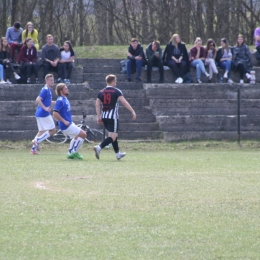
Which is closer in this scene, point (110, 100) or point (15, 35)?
point (110, 100)

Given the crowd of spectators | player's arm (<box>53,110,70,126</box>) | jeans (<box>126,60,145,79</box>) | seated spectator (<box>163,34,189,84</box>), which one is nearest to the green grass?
jeans (<box>126,60,145,79</box>)

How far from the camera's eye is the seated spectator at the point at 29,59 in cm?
2297

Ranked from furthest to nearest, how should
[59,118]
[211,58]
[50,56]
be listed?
1. [211,58]
2. [50,56]
3. [59,118]

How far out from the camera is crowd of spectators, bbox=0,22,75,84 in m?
23.0

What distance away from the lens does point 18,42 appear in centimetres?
2414

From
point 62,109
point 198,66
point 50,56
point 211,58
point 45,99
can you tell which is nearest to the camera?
point 62,109

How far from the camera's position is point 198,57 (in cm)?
2436

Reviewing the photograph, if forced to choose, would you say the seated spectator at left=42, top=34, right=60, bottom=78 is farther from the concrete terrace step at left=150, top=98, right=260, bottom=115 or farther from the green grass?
the green grass

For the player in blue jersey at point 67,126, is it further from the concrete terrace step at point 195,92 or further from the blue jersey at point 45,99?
the concrete terrace step at point 195,92

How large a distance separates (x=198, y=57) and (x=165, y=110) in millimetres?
3246

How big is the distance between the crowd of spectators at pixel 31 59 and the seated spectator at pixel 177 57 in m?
3.43

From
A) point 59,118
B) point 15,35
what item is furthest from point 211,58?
point 59,118

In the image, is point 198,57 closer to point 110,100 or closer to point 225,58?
point 225,58

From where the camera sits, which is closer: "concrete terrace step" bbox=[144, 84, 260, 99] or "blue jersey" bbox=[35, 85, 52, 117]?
"blue jersey" bbox=[35, 85, 52, 117]
